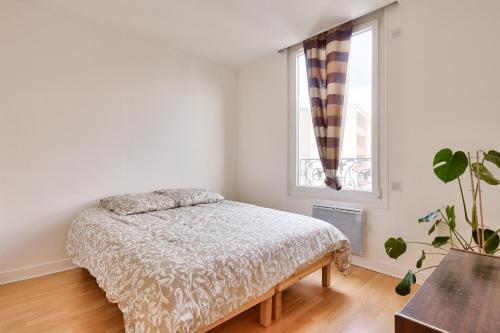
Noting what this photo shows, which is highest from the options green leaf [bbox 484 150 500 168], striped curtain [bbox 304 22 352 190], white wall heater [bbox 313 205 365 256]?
striped curtain [bbox 304 22 352 190]

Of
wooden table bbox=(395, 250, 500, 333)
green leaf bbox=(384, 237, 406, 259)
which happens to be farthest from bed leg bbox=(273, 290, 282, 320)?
wooden table bbox=(395, 250, 500, 333)

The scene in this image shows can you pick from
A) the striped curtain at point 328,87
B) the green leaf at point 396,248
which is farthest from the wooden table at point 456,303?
the striped curtain at point 328,87

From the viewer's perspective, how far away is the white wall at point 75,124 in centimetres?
241

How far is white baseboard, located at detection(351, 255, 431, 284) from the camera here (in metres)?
2.42

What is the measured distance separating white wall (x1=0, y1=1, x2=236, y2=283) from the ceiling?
0.25 metres

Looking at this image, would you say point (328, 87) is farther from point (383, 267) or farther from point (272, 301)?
point (272, 301)

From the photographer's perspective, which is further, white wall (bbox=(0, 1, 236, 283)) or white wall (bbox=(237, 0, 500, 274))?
white wall (bbox=(0, 1, 236, 283))

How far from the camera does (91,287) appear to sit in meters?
2.30

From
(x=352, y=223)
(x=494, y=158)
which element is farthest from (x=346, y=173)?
(x=494, y=158)

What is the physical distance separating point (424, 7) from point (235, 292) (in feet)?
9.11

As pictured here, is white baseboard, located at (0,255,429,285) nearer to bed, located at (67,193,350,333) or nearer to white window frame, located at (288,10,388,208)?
bed, located at (67,193,350,333)

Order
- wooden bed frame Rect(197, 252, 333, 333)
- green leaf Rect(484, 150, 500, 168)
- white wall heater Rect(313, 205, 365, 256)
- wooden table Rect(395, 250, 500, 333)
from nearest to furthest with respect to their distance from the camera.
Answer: wooden table Rect(395, 250, 500, 333) < green leaf Rect(484, 150, 500, 168) < wooden bed frame Rect(197, 252, 333, 333) < white wall heater Rect(313, 205, 365, 256)

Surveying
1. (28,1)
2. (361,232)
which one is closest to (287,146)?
(361,232)

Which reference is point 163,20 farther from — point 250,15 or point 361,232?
point 361,232
